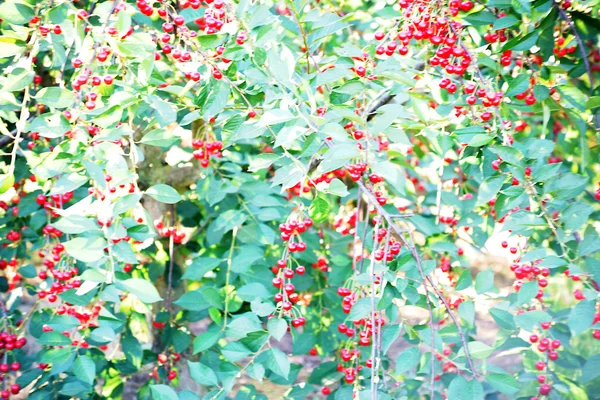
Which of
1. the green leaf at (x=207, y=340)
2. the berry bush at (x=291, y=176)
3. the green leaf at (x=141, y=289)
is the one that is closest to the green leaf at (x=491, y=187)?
the berry bush at (x=291, y=176)

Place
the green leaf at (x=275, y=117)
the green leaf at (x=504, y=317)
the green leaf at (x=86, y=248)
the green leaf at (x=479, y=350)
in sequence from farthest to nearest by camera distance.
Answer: the green leaf at (x=504, y=317), the green leaf at (x=479, y=350), the green leaf at (x=86, y=248), the green leaf at (x=275, y=117)

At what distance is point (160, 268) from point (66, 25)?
908 millimetres

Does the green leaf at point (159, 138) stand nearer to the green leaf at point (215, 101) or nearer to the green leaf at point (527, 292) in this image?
the green leaf at point (215, 101)

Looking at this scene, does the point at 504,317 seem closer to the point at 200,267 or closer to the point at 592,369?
the point at 592,369

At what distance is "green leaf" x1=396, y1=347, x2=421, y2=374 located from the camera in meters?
→ 1.23

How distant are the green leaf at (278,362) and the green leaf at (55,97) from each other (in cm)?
62

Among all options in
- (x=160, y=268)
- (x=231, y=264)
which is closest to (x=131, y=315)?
(x=160, y=268)

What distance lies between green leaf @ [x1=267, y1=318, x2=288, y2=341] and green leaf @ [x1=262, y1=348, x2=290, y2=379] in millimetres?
63

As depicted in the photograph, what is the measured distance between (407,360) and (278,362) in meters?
0.25

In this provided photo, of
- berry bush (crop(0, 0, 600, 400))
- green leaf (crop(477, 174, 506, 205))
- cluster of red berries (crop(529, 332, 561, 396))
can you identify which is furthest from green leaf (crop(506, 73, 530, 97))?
cluster of red berries (crop(529, 332, 561, 396))

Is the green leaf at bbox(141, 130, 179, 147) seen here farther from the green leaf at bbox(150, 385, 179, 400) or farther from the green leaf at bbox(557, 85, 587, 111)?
the green leaf at bbox(557, 85, 587, 111)

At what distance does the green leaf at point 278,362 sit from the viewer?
1.24m

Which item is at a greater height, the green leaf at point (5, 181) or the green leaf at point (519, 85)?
the green leaf at point (519, 85)

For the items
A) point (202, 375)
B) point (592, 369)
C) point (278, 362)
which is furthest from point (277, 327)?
point (592, 369)
